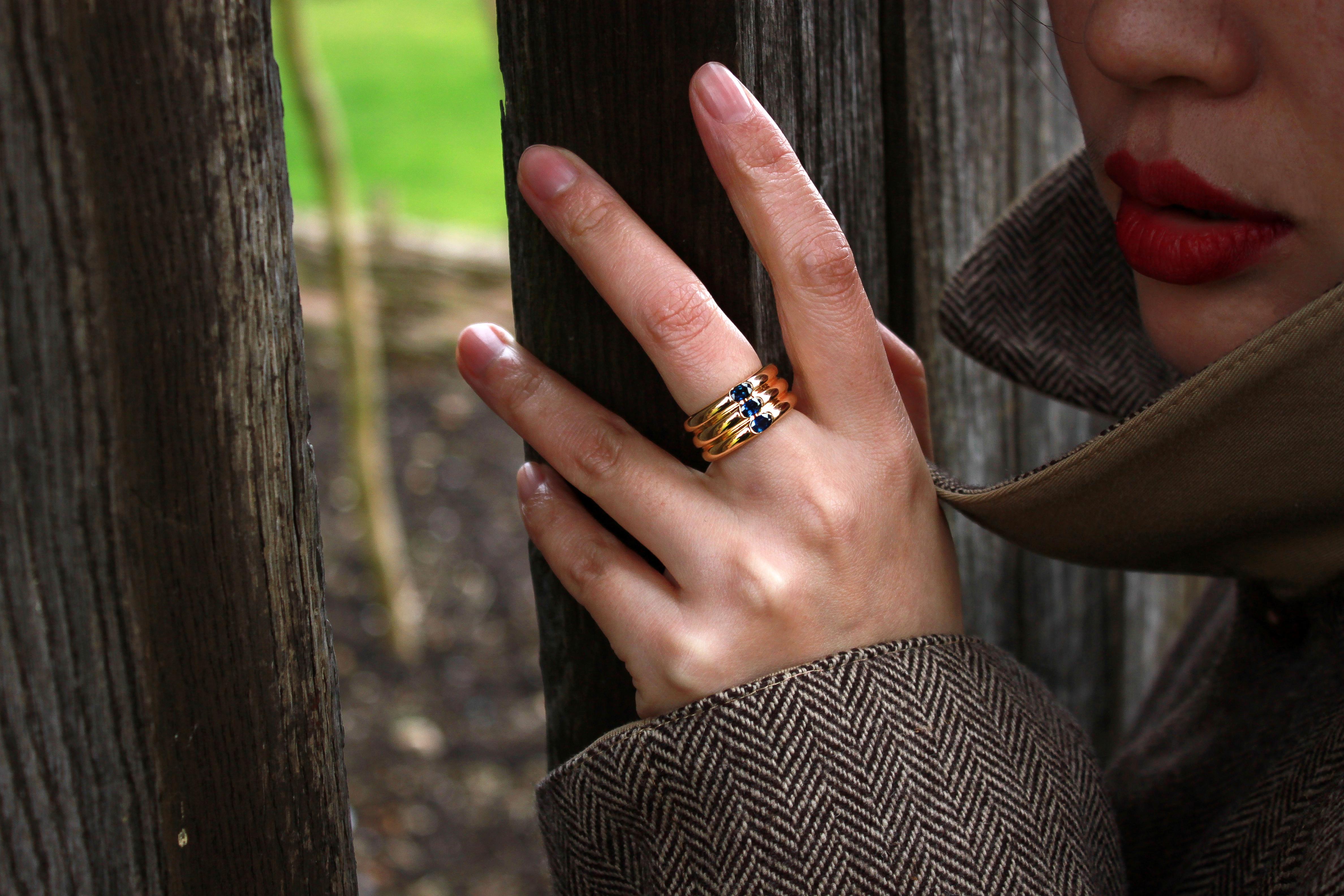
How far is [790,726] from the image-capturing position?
1028 millimetres

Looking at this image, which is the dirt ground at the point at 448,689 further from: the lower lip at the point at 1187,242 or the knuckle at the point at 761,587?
the lower lip at the point at 1187,242

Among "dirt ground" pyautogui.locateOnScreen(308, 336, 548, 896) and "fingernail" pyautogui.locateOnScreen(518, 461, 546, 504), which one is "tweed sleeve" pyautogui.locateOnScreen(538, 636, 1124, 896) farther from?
"dirt ground" pyautogui.locateOnScreen(308, 336, 548, 896)

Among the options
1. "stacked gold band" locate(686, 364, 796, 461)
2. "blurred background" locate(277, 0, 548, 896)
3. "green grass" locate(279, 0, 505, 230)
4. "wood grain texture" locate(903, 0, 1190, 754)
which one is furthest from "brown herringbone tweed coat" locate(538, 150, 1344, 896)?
"green grass" locate(279, 0, 505, 230)

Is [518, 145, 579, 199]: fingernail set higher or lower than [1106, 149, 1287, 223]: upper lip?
higher

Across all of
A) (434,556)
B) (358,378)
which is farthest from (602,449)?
(434,556)

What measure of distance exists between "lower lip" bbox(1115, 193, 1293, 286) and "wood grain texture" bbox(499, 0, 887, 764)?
0.39 meters

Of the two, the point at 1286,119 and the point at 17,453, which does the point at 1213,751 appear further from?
the point at 17,453

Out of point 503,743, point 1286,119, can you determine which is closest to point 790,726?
point 1286,119

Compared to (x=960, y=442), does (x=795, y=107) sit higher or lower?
higher

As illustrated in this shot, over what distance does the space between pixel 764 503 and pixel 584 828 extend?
0.39 metres

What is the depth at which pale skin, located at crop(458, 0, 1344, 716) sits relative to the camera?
41.5 inches

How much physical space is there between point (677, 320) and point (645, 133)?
19 cm

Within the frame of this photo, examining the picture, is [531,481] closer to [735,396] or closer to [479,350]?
[479,350]

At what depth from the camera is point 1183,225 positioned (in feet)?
4.17
